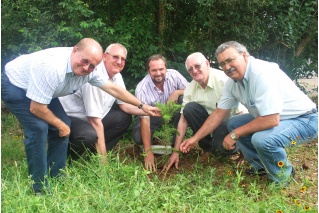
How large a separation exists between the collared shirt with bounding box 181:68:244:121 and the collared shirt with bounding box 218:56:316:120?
0.38 meters

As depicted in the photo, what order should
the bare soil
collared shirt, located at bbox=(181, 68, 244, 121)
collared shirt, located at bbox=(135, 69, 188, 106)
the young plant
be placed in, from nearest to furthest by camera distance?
the bare soil < the young plant < collared shirt, located at bbox=(181, 68, 244, 121) < collared shirt, located at bbox=(135, 69, 188, 106)

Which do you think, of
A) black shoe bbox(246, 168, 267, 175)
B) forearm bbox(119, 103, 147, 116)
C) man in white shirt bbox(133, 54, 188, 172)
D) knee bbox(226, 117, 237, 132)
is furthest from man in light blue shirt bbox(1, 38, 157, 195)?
black shoe bbox(246, 168, 267, 175)

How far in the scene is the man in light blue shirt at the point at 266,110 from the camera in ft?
13.2

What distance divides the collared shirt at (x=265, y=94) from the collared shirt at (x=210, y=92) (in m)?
0.38

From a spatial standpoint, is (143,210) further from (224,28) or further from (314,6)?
(314,6)

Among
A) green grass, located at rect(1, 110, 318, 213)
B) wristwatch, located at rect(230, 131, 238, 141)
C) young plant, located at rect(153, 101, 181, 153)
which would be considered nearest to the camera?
green grass, located at rect(1, 110, 318, 213)

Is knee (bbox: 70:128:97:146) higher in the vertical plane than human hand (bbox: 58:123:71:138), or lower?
lower

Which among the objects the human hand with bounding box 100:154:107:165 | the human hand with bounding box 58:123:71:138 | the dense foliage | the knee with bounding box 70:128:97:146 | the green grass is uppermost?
the dense foliage

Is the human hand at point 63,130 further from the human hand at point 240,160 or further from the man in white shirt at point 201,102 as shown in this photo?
the human hand at point 240,160

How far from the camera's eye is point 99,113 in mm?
4770

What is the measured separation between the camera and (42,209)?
11.5 ft

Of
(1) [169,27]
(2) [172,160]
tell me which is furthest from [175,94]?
(1) [169,27]

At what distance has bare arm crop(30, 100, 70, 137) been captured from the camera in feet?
12.8

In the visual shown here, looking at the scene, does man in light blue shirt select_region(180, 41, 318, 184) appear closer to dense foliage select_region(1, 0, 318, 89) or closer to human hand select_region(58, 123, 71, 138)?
human hand select_region(58, 123, 71, 138)
